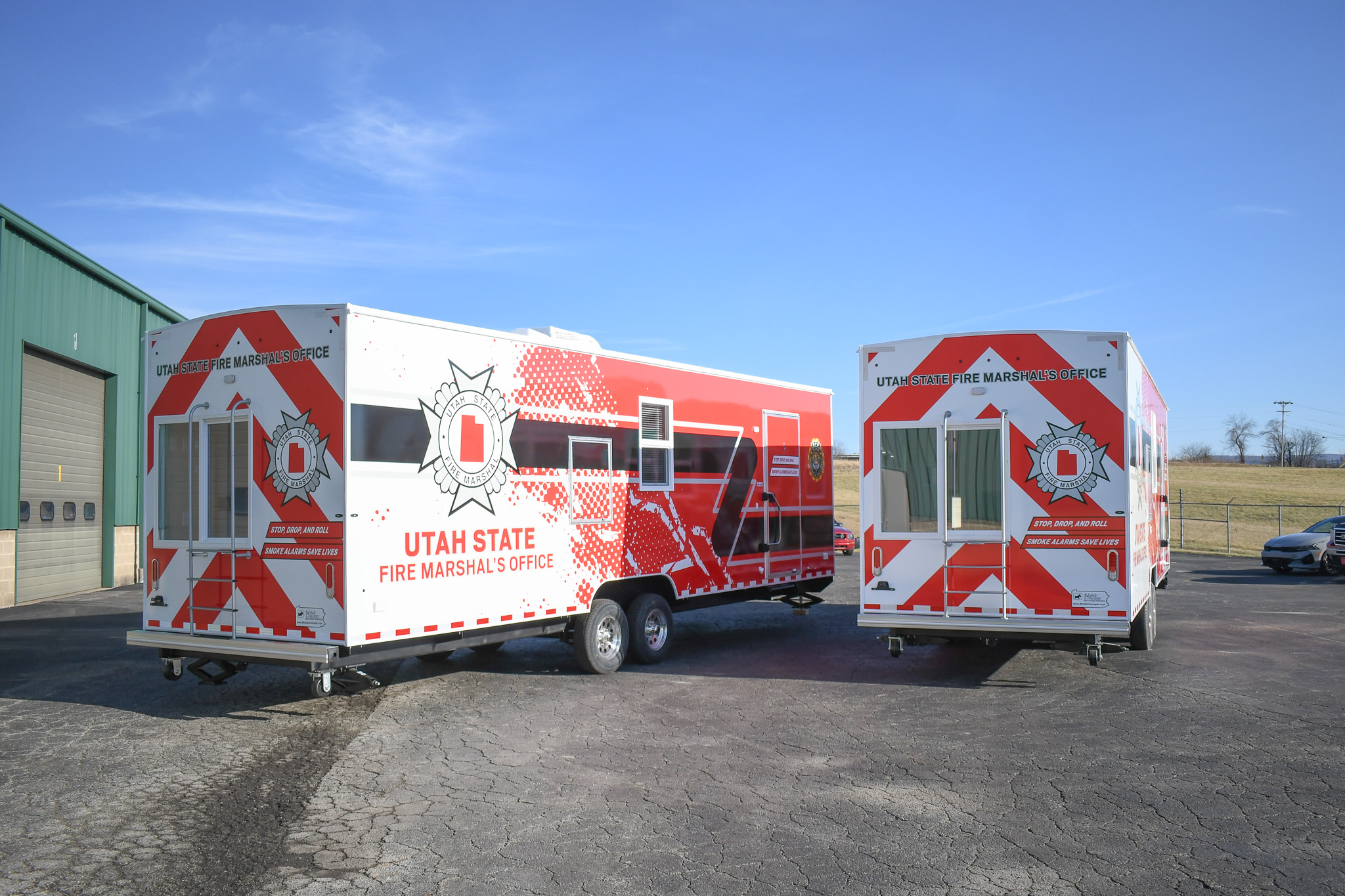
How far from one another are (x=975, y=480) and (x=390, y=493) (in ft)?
17.3

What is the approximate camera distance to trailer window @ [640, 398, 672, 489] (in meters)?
10.8

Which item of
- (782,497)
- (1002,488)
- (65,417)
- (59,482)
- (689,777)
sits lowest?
(689,777)

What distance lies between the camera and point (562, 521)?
9.59 metres

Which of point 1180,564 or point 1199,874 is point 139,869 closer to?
point 1199,874

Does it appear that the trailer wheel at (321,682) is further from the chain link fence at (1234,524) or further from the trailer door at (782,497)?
the chain link fence at (1234,524)

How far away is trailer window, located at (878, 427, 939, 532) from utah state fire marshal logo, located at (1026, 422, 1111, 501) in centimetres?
91

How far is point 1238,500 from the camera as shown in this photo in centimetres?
5288

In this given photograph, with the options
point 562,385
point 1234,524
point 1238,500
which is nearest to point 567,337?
point 562,385

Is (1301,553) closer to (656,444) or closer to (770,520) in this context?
(770,520)

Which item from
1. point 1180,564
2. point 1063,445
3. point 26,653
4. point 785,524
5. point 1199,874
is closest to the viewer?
point 1199,874

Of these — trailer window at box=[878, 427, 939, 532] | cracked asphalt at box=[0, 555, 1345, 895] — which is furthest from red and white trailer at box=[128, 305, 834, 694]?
trailer window at box=[878, 427, 939, 532]

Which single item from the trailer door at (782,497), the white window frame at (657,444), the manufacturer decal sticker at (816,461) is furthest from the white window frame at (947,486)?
the manufacturer decal sticker at (816,461)

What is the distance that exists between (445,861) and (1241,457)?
A: 125m

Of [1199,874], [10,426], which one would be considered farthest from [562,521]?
[10,426]
